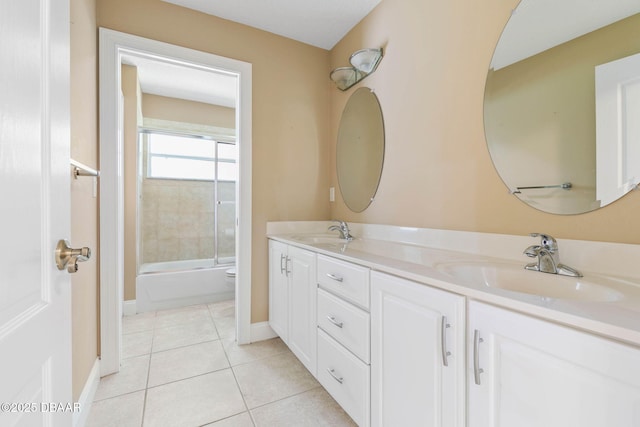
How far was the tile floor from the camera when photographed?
1382 mm

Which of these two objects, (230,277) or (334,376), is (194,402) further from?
(230,277)

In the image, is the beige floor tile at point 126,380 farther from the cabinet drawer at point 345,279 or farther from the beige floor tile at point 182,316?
the cabinet drawer at point 345,279

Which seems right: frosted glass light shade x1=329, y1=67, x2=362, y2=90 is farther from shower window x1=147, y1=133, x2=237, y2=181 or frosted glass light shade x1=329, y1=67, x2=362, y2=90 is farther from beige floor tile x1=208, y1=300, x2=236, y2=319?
beige floor tile x1=208, y1=300, x2=236, y2=319

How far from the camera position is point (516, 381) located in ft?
2.15

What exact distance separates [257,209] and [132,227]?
63.5 inches

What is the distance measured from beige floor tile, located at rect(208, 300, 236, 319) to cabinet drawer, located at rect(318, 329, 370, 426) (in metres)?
1.58

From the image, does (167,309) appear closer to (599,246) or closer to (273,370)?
(273,370)

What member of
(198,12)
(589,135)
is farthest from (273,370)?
(198,12)

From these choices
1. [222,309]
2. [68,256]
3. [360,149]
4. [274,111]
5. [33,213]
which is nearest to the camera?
[33,213]

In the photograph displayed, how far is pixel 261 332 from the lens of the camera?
7.27 ft

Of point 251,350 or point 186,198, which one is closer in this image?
point 251,350

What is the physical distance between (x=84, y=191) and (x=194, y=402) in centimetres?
127

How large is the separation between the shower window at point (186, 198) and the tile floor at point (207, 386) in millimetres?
1455

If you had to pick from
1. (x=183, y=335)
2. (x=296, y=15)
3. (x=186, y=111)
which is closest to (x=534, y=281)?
(x=296, y=15)
